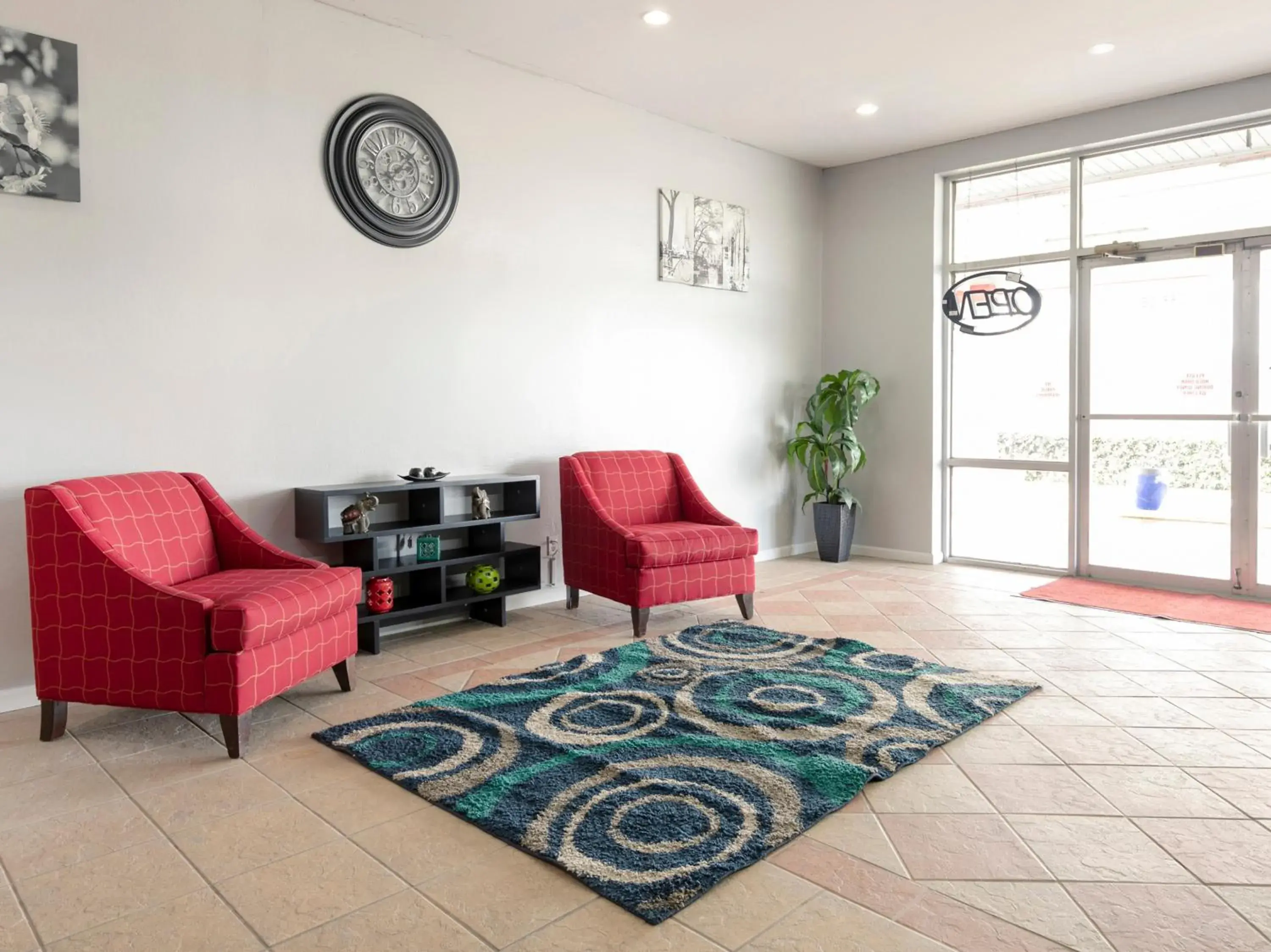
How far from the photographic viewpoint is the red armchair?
13.5 ft

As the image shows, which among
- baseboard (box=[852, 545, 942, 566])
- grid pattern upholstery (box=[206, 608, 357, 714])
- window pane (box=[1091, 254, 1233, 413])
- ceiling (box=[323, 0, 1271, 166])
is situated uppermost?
ceiling (box=[323, 0, 1271, 166])

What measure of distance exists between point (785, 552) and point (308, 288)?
3881 millimetres

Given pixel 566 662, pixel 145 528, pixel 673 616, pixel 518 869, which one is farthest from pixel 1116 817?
pixel 145 528

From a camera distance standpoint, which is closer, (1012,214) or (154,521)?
(154,521)

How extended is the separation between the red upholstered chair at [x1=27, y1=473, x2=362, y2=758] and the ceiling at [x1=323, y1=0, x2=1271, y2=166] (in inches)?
100

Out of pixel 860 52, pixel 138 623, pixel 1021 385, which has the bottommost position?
pixel 138 623

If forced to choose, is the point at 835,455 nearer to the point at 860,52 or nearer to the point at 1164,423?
the point at 1164,423

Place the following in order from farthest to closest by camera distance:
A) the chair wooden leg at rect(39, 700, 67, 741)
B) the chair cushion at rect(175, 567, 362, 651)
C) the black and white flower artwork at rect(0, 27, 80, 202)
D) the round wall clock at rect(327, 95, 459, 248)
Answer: the round wall clock at rect(327, 95, 459, 248)
the black and white flower artwork at rect(0, 27, 80, 202)
the chair wooden leg at rect(39, 700, 67, 741)
the chair cushion at rect(175, 567, 362, 651)

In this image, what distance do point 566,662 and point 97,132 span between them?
2718 millimetres

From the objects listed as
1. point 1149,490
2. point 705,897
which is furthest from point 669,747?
point 1149,490

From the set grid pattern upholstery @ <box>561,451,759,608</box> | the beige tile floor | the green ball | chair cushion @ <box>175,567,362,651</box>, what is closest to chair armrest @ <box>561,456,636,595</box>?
grid pattern upholstery @ <box>561,451,759,608</box>

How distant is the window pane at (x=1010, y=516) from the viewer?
5.69m

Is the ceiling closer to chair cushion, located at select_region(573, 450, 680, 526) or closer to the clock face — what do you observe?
the clock face

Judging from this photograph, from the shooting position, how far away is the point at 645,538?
4109 mm
